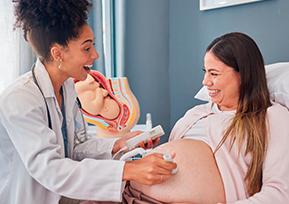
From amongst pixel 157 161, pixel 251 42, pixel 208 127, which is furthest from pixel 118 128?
pixel 251 42

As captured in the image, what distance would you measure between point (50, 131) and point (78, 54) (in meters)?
0.37

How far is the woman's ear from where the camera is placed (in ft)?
3.32

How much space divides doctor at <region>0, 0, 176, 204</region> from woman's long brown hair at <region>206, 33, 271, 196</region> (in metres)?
0.31

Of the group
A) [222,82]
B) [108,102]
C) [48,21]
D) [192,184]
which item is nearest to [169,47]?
[108,102]

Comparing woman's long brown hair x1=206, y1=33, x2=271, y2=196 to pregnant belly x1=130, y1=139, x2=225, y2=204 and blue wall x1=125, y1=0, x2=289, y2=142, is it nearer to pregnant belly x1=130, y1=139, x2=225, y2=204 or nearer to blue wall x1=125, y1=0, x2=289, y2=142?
pregnant belly x1=130, y1=139, x2=225, y2=204

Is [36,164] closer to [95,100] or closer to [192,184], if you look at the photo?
[192,184]

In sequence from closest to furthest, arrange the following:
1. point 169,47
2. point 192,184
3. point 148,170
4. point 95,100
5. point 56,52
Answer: point 148,170 → point 192,184 → point 56,52 → point 95,100 → point 169,47

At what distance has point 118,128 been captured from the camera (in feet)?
5.18

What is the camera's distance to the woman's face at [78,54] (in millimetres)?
1041

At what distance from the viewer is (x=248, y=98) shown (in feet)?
3.52

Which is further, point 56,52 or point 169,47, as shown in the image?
point 169,47

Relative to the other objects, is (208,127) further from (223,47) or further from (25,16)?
(25,16)

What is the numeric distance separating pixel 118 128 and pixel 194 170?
0.75m

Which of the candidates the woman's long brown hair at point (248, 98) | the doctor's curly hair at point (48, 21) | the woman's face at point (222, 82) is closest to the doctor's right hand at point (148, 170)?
the woman's long brown hair at point (248, 98)
